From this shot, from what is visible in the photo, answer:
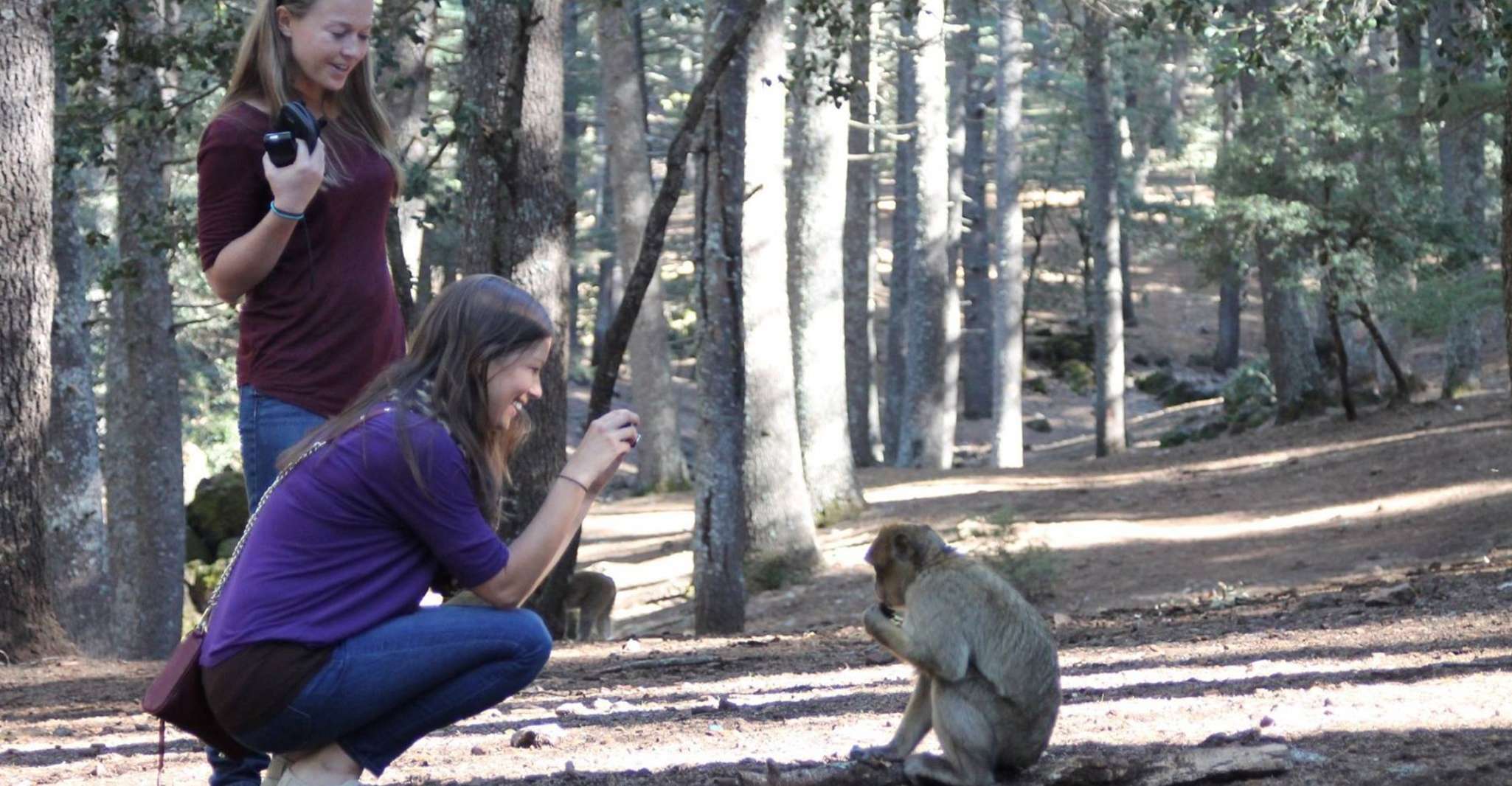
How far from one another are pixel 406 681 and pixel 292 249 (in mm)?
1322

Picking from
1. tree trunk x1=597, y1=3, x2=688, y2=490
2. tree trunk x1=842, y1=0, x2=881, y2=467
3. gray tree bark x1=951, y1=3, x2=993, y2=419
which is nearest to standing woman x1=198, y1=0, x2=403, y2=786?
tree trunk x1=597, y1=3, x2=688, y2=490

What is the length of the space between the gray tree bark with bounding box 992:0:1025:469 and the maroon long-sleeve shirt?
86.3ft

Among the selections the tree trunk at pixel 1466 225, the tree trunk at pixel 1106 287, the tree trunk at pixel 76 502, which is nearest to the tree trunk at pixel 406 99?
the tree trunk at pixel 76 502

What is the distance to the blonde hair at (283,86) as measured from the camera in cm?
462

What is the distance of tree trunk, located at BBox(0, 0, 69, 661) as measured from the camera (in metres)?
9.32

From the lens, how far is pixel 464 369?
401 cm

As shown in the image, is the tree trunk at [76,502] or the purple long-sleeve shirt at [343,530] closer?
the purple long-sleeve shirt at [343,530]

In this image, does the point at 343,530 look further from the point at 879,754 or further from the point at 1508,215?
the point at 1508,215

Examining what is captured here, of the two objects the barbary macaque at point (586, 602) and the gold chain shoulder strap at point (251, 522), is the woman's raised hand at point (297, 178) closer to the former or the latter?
the gold chain shoulder strap at point (251, 522)

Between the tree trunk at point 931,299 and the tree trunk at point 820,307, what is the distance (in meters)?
6.85

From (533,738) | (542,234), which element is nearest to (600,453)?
(533,738)

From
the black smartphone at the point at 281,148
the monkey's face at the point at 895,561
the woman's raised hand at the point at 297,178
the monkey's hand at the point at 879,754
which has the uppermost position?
the black smartphone at the point at 281,148

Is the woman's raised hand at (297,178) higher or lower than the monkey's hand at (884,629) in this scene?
higher

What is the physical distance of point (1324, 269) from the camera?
21969 millimetres
